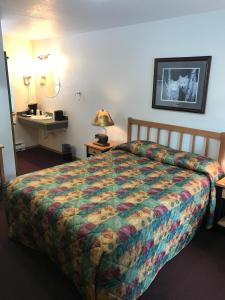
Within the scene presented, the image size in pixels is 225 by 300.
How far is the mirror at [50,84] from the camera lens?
4586 millimetres

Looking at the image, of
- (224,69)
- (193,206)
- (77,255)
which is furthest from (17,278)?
(224,69)

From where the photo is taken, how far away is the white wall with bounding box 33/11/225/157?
2.63m

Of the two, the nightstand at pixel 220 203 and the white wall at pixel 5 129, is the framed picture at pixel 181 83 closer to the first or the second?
the nightstand at pixel 220 203

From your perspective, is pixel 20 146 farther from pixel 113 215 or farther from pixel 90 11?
pixel 113 215

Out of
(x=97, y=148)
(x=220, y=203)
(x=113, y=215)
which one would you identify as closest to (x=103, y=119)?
(x=97, y=148)

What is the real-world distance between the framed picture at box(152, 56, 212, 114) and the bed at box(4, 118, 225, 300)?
378mm

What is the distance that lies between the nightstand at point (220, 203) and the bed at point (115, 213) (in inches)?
2.9

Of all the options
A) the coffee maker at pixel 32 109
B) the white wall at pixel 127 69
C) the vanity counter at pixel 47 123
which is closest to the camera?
the white wall at pixel 127 69

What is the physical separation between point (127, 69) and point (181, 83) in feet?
2.92

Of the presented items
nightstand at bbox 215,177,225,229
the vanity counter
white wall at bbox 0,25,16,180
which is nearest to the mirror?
the vanity counter

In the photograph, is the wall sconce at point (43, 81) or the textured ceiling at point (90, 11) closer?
the textured ceiling at point (90, 11)

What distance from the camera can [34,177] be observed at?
7.49 ft

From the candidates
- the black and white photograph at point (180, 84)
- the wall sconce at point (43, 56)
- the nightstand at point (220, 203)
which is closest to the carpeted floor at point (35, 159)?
the wall sconce at point (43, 56)

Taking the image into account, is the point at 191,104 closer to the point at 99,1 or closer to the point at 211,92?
the point at 211,92
